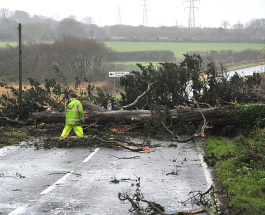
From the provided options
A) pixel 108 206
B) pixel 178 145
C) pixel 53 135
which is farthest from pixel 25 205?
pixel 53 135

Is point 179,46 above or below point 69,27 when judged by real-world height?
below

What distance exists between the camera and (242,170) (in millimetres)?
9422

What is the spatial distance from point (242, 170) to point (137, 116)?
7236 millimetres

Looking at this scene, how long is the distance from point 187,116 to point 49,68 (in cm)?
3063

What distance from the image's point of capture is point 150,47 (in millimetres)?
71750

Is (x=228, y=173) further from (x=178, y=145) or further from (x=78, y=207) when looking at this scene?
(x=178, y=145)

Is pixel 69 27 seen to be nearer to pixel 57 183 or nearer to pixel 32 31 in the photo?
pixel 32 31

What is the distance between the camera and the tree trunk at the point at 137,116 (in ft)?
51.4

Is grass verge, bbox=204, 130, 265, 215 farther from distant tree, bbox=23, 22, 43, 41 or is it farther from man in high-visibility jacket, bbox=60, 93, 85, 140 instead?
distant tree, bbox=23, 22, 43, 41

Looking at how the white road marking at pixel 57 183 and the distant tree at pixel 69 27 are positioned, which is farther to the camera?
the distant tree at pixel 69 27

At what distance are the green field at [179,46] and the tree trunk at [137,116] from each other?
166ft

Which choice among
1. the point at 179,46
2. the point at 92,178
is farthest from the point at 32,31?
the point at 92,178

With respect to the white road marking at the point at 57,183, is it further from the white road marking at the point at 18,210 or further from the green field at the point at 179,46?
the green field at the point at 179,46

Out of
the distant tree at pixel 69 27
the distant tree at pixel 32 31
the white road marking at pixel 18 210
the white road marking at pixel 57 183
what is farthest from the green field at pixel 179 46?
the white road marking at pixel 18 210
